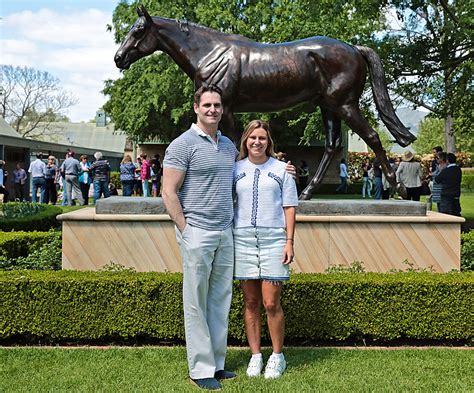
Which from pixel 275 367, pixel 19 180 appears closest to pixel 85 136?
pixel 19 180

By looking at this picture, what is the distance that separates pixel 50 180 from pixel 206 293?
55.7ft

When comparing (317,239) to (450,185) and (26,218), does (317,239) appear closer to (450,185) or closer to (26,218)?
(450,185)

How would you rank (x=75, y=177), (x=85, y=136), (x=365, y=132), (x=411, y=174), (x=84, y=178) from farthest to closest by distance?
(x=85, y=136), (x=84, y=178), (x=75, y=177), (x=411, y=174), (x=365, y=132)

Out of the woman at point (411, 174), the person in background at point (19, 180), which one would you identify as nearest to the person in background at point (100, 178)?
the person in background at point (19, 180)

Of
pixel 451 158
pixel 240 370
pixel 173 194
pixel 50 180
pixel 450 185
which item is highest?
pixel 451 158

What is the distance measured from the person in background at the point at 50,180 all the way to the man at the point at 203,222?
1654 centimetres

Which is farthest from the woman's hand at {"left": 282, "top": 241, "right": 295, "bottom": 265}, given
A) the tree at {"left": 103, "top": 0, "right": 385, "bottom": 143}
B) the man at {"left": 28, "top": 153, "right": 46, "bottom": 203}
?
the tree at {"left": 103, "top": 0, "right": 385, "bottom": 143}

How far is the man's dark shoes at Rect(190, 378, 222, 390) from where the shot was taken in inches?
160

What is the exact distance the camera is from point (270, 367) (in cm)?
430

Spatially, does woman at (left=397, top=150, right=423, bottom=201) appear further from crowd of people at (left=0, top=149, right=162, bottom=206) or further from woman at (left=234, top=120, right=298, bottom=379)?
woman at (left=234, top=120, right=298, bottom=379)

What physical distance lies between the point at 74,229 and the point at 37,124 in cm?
5977

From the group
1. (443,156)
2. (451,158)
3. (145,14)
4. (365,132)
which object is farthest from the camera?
(443,156)

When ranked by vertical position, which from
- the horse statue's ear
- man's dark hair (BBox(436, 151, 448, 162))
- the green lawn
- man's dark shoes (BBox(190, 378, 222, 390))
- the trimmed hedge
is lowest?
the green lawn

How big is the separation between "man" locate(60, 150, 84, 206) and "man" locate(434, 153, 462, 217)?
1124cm
